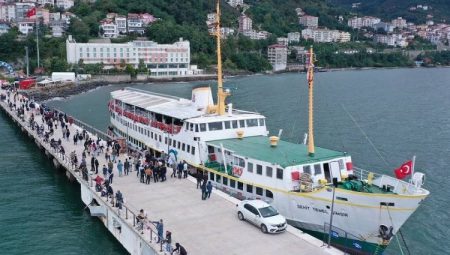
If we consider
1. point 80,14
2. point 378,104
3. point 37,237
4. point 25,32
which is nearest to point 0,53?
point 25,32

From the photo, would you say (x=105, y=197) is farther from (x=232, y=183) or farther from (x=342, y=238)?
(x=342, y=238)

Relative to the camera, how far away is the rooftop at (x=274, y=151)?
26812 millimetres

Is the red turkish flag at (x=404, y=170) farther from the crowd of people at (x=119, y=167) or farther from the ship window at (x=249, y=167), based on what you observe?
the crowd of people at (x=119, y=167)

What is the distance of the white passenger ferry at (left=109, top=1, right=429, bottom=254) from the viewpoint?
22.5 metres

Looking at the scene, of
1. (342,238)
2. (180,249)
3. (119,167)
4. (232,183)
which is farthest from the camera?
(119,167)

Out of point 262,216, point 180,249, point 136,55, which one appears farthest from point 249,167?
point 136,55

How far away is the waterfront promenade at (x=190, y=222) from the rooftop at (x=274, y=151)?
120 inches

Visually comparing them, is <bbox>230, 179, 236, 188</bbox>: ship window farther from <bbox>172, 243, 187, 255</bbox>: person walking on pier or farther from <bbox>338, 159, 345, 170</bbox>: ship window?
<bbox>172, 243, 187, 255</bbox>: person walking on pier

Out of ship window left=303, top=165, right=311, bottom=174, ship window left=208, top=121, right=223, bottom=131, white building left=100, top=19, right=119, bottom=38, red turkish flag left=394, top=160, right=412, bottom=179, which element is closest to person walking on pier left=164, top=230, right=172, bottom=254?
ship window left=303, top=165, right=311, bottom=174

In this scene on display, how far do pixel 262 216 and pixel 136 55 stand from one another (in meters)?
141

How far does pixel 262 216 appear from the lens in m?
22.2

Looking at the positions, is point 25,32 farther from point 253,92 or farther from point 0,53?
point 253,92

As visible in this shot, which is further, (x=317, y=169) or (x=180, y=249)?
(x=317, y=169)

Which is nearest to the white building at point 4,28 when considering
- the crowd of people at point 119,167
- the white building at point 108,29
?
the white building at point 108,29
